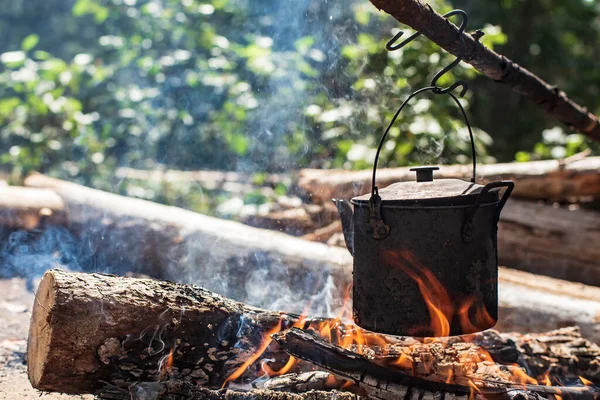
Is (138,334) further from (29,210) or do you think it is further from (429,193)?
(29,210)

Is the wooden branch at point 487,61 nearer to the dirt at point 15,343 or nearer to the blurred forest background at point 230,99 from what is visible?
the dirt at point 15,343

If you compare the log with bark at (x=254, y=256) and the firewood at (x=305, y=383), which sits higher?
the log with bark at (x=254, y=256)

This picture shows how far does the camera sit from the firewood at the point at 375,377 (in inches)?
95.4

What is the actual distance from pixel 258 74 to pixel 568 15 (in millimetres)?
8419

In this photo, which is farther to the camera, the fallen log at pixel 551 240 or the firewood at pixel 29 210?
the firewood at pixel 29 210

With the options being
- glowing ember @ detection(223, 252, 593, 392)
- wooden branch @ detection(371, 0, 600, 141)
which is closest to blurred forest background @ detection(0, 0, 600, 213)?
wooden branch @ detection(371, 0, 600, 141)

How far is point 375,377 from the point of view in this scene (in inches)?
97.1

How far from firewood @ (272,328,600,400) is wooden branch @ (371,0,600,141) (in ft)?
4.71

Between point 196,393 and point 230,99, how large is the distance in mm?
5673

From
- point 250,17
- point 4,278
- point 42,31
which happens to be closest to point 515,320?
point 4,278

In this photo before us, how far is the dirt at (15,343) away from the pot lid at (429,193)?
1.70 meters

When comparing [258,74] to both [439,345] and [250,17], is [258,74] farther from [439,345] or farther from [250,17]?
[439,345]

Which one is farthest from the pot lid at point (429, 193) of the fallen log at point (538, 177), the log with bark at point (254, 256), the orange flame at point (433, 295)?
the fallen log at point (538, 177)

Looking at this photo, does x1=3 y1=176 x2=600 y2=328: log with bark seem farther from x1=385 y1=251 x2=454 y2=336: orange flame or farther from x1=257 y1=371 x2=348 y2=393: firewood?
x1=385 y1=251 x2=454 y2=336: orange flame
